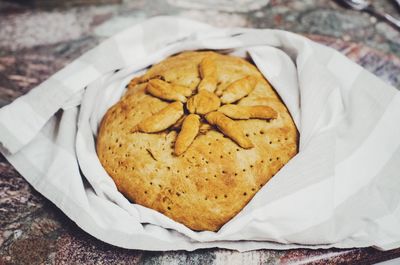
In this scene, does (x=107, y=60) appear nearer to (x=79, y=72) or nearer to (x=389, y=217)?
(x=79, y=72)

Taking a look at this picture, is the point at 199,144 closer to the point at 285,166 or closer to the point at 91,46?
the point at 285,166

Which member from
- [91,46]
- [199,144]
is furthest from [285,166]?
[91,46]

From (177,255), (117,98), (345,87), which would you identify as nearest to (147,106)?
(117,98)
